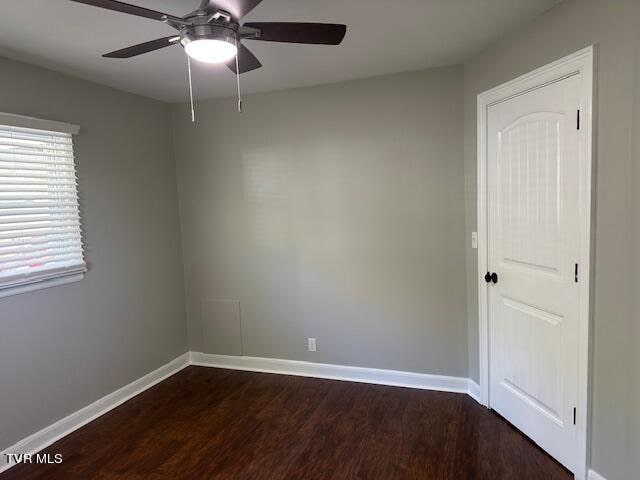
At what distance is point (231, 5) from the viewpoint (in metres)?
1.33

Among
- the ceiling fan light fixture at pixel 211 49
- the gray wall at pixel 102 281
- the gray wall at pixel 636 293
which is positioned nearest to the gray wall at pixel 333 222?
the gray wall at pixel 102 281

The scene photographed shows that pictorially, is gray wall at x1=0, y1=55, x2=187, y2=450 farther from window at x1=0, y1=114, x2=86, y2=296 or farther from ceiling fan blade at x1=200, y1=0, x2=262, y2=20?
ceiling fan blade at x1=200, y1=0, x2=262, y2=20

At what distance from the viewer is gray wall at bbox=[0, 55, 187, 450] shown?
2381mm

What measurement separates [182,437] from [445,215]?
2349 mm

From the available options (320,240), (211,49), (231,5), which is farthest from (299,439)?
(231,5)

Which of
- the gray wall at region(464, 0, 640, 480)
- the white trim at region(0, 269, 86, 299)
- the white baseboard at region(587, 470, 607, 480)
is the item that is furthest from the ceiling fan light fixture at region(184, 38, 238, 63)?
the white baseboard at region(587, 470, 607, 480)

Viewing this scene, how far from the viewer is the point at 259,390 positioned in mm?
3143

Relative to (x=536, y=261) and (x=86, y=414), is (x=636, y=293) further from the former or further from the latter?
(x=86, y=414)

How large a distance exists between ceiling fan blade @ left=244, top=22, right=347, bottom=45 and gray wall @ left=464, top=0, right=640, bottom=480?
3.84 feet

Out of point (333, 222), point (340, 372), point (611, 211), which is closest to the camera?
point (611, 211)

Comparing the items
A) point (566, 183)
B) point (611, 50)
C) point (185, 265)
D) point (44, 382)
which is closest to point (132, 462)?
point (44, 382)

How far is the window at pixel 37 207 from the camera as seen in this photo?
7.52 feet

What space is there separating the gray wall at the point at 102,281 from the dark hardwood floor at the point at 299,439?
332 mm

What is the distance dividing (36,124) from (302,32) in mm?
1902
